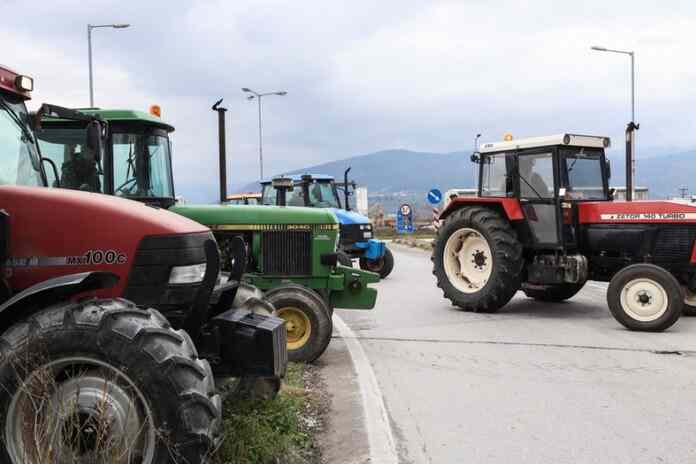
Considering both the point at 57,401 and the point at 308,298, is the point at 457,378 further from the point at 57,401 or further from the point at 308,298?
the point at 57,401

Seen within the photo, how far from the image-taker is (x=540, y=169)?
1110cm

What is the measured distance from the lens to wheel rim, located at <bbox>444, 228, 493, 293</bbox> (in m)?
11.5

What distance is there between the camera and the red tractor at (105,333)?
3674 millimetres

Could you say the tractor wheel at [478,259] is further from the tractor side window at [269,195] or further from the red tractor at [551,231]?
the tractor side window at [269,195]

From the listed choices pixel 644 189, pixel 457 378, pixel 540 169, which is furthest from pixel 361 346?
pixel 644 189

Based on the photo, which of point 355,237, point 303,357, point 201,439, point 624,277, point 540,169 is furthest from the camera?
point 355,237

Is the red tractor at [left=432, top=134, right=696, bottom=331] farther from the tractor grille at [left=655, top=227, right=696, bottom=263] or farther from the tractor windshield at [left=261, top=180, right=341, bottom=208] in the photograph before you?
the tractor windshield at [left=261, top=180, right=341, bottom=208]

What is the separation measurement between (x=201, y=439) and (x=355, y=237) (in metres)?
13.1

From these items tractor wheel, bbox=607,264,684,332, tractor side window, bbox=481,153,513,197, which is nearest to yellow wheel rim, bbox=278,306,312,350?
tractor wheel, bbox=607,264,684,332

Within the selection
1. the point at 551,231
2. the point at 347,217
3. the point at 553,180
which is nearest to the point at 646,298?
the point at 551,231

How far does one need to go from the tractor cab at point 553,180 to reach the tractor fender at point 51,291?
26.0 ft

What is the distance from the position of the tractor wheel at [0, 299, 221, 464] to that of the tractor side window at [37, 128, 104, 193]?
2.97 m

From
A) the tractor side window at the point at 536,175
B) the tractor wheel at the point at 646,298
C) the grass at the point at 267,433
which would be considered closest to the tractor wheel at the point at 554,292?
the tractor side window at the point at 536,175

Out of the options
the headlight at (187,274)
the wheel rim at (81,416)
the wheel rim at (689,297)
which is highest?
the headlight at (187,274)
